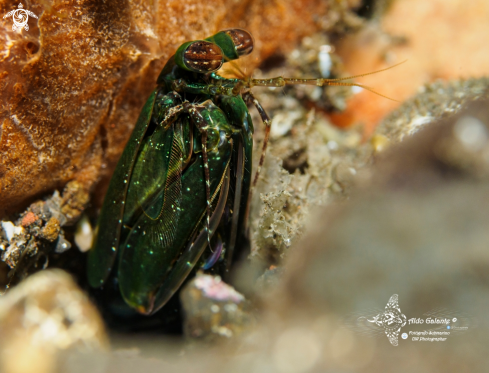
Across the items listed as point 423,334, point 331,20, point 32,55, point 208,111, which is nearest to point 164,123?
point 208,111

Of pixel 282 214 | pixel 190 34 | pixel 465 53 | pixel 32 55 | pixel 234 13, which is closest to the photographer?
pixel 32 55

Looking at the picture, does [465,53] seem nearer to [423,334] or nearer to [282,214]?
[282,214]

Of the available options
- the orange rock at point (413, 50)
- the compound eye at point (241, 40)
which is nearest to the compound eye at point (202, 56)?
the compound eye at point (241, 40)

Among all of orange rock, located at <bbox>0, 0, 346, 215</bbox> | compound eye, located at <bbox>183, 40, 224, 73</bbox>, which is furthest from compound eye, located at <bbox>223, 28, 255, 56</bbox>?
orange rock, located at <bbox>0, 0, 346, 215</bbox>

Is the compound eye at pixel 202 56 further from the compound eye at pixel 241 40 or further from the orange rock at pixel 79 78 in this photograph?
the orange rock at pixel 79 78

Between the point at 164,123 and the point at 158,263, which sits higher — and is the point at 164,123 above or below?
above

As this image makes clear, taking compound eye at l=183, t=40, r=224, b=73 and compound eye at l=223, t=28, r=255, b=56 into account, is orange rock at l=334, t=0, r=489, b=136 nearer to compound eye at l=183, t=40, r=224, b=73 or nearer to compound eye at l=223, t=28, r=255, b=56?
compound eye at l=223, t=28, r=255, b=56

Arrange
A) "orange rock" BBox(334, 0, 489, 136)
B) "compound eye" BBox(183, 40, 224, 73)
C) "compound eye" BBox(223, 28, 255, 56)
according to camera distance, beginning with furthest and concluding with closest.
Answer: "orange rock" BBox(334, 0, 489, 136), "compound eye" BBox(223, 28, 255, 56), "compound eye" BBox(183, 40, 224, 73)
